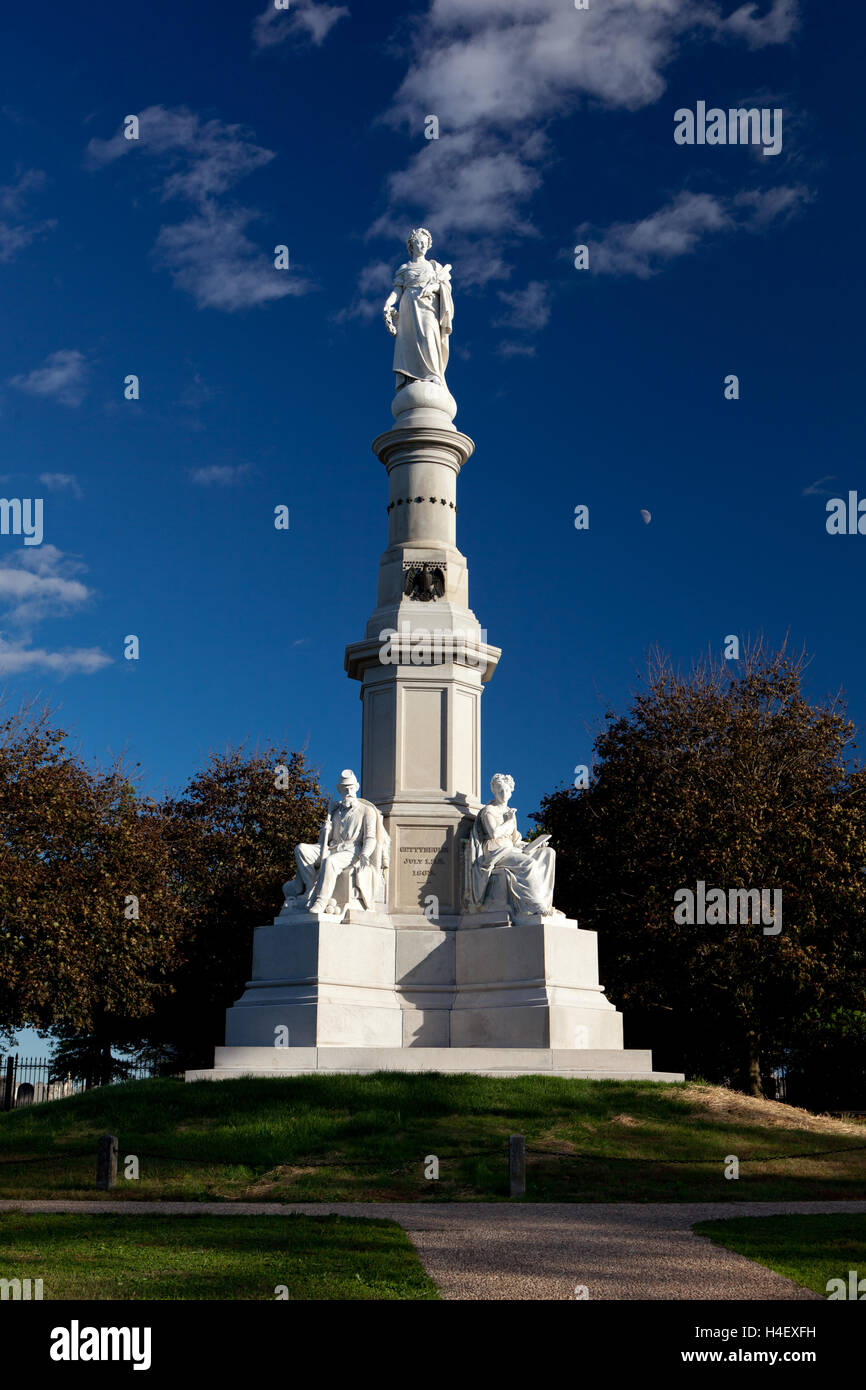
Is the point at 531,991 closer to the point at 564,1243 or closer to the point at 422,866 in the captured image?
the point at 422,866

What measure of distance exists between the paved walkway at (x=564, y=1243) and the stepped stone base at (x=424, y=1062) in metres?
5.91

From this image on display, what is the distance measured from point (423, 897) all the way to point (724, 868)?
1019cm

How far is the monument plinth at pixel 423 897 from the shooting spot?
2125cm

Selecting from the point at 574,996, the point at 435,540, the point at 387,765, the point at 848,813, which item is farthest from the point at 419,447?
the point at 848,813

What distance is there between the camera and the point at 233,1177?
15.7 metres

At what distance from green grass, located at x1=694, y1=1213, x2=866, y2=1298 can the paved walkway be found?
0.19 metres

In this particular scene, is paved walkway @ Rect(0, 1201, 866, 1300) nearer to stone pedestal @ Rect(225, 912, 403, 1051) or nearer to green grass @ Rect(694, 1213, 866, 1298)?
green grass @ Rect(694, 1213, 866, 1298)

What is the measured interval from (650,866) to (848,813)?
5437 mm

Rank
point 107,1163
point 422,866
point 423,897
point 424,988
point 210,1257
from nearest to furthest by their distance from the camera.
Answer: point 210,1257 → point 107,1163 → point 424,988 → point 423,897 → point 422,866

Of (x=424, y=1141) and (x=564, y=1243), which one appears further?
(x=424, y=1141)

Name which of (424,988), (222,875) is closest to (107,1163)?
(424,988)

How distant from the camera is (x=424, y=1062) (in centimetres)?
2053

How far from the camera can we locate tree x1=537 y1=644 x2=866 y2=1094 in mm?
30953

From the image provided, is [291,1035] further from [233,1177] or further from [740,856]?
[740,856]
